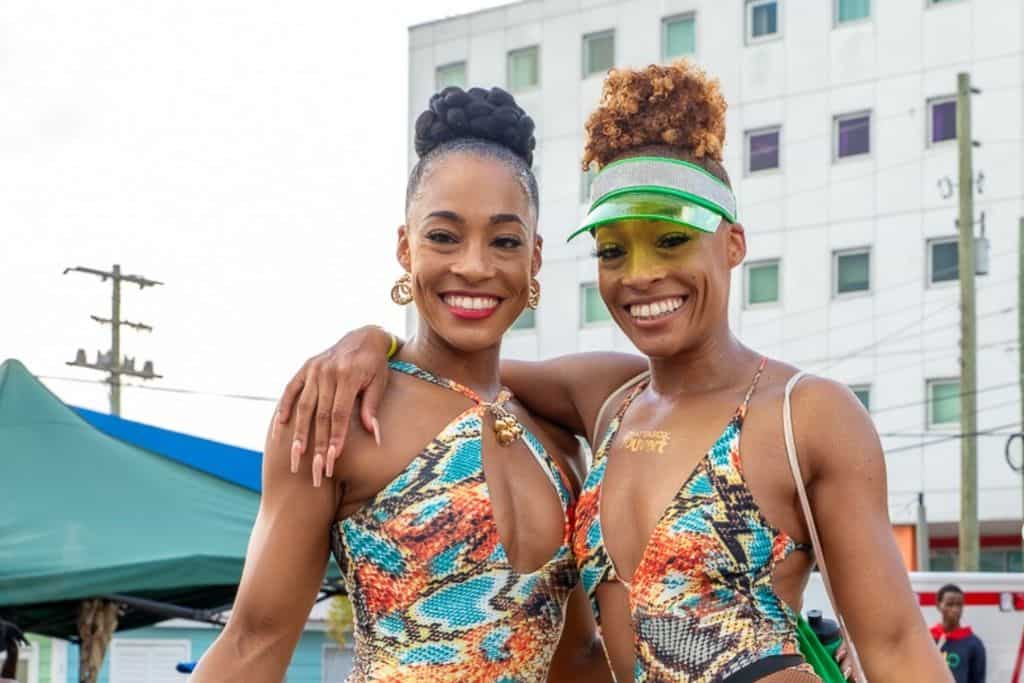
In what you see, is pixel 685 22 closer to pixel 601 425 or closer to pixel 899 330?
pixel 899 330

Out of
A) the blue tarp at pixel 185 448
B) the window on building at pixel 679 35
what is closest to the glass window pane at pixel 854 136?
the window on building at pixel 679 35

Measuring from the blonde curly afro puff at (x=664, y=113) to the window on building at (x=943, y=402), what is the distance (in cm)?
2840

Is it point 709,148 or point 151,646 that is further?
point 151,646

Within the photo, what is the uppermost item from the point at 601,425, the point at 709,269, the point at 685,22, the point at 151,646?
the point at 685,22

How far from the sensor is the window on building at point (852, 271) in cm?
3231

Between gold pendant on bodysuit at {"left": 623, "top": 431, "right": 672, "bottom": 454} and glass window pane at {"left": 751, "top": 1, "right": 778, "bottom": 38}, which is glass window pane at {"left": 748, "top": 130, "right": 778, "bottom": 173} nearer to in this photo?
glass window pane at {"left": 751, "top": 1, "right": 778, "bottom": 38}

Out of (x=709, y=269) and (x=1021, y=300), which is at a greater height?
(x=1021, y=300)

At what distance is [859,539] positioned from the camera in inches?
149

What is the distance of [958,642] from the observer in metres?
12.2

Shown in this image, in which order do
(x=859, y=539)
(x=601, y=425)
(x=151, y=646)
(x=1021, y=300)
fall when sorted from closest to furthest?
(x=859, y=539), (x=601, y=425), (x=1021, y=300), (x=151, y=646)

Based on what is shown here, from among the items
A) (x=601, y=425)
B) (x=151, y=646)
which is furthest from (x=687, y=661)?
(x=151, y=646)

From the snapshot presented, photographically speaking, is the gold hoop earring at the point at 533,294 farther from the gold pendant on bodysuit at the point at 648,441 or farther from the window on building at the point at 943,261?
the window on building at the point at 943,261

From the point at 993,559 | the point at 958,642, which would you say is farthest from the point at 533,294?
the point at 993,559

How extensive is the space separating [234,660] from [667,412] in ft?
3.64
